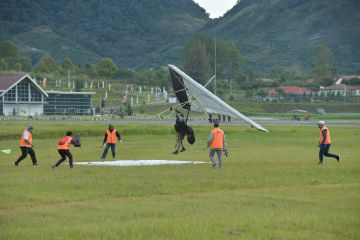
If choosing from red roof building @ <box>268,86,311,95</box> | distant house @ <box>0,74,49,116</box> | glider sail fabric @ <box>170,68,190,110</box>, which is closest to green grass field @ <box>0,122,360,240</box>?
glider sail fabric @ <box>170,68,190,110</box>

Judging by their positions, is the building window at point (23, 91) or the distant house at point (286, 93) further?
the distant house at point (286, 93)

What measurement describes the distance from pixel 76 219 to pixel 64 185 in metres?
5.93

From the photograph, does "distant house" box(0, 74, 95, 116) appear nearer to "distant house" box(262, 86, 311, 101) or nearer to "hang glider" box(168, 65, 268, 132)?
"distant house" box(262, 86, 311, 101)

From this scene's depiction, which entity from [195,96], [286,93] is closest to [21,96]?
[286,93]

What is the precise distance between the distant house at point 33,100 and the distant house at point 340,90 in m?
57.2

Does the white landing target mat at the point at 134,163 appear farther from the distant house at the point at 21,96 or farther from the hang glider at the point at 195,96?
the distant house at the point at 21,96

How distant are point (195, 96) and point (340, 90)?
135m

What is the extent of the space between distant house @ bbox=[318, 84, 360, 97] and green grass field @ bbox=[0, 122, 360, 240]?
132 metres

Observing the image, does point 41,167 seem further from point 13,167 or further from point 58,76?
point 58,76

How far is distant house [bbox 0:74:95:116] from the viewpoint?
11753 cm

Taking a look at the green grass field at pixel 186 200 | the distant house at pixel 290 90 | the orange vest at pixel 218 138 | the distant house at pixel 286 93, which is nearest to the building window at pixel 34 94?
the distant house at pixel 286 93

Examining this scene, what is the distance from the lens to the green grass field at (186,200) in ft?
53.9

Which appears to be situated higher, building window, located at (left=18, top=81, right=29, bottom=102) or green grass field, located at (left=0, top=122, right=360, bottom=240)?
building window, located at (left=18, top=81, right=29, bottom=102)

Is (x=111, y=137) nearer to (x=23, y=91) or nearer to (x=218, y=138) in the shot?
(x=218, y=138)
